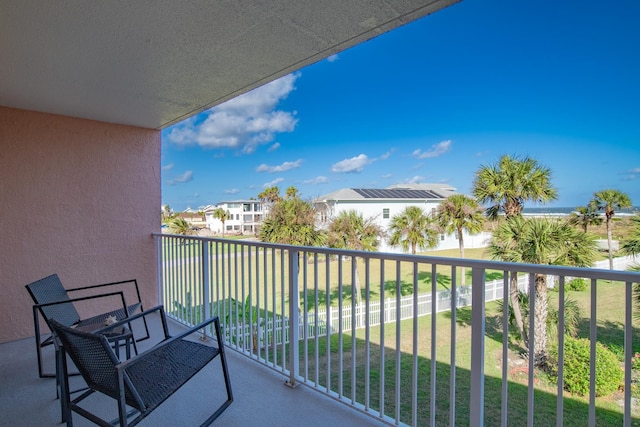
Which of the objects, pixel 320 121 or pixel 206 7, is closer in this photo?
pixel 206 7

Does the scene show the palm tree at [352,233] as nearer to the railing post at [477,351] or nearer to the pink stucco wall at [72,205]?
the pink stucco wall at [72,205]

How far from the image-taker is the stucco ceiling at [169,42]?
1808 mm

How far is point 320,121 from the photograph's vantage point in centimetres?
3947

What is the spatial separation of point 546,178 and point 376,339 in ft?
29.7

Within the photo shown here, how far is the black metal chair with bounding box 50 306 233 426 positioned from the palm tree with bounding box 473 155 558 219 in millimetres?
12990

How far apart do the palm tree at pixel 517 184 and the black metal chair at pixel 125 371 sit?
42.6 ft

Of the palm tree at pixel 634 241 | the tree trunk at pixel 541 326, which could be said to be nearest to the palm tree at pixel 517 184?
the tree trunk at pixel 541 326

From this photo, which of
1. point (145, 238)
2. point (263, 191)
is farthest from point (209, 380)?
point (263, 191)

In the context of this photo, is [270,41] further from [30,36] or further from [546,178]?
[546,178]

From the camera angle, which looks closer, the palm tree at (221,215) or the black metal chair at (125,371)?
the black metal chair at (125,371)

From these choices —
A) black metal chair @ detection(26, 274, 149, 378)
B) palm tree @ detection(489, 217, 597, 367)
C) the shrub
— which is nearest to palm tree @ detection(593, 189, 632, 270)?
palm tree @ detection(489, 217, 597, 367)

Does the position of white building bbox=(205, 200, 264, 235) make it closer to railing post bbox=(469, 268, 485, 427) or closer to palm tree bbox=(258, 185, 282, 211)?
palm tree bbox=(258, 185, 282, 211)

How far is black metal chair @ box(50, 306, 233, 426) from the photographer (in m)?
1.51

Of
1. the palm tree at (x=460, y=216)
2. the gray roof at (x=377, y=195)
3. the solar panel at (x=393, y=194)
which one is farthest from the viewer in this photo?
the solar panel at (x=393, y=194)
